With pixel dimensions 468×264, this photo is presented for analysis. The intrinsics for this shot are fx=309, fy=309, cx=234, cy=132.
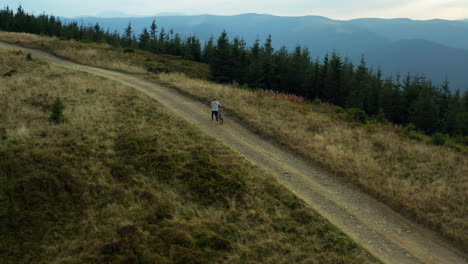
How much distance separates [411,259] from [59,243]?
10.7 m

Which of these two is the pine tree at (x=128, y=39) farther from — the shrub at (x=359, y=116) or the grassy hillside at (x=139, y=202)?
the grassy hillside at (x=139, y=202)

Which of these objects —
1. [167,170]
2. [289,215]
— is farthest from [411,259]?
[167,170]

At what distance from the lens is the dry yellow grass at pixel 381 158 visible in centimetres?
1187

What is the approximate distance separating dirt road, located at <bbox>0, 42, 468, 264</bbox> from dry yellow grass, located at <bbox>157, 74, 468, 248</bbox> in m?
0.60

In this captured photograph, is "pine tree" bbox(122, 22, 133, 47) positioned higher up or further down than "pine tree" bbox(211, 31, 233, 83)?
higher up

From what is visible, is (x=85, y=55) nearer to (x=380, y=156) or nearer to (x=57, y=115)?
(x=57, y=115)

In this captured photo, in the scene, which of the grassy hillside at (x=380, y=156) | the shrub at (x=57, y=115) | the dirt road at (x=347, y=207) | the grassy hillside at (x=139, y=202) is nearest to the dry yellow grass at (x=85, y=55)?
the grassy hillside at (x=380, y=156)

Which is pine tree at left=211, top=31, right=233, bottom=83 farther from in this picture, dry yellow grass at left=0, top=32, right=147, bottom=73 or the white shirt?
the white shirt

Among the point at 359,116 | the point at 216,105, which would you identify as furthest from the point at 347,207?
the point at 359,116

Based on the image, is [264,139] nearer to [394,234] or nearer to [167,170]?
[167,170]

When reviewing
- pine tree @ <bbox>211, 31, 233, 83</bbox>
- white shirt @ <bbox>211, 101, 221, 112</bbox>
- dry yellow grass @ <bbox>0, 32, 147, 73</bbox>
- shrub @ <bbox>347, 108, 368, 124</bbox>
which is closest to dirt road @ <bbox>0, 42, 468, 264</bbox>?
white shirt @ <bbox>211, 101, 221, 112</bbox>

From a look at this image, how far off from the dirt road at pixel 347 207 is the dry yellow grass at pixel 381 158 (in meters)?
0.60

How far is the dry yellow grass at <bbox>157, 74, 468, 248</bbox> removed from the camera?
38.9 feet

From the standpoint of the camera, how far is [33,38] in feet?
149
